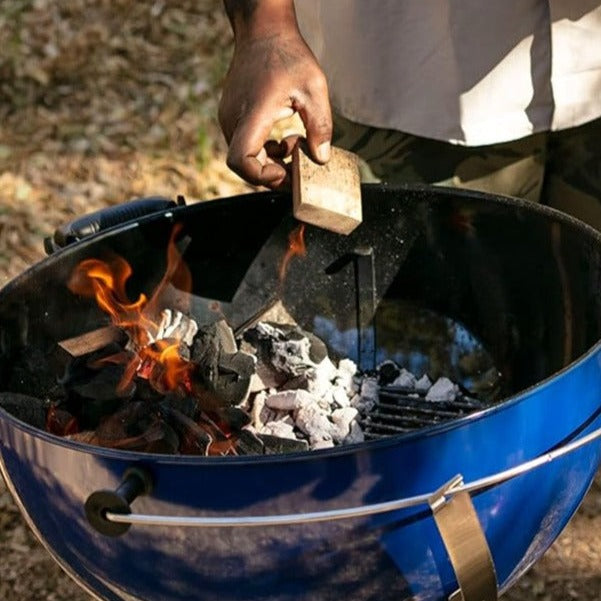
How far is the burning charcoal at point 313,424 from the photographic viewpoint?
1.68m

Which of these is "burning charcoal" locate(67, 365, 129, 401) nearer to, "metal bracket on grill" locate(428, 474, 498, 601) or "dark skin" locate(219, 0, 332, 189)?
"dark skin" locate(219, 0, 332, 189)

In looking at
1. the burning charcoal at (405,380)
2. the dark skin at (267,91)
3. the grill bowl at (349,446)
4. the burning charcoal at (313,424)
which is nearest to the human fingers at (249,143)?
the dark skin at (267,91)

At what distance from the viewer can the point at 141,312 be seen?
6.03 ft

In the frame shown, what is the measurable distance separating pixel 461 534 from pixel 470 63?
0.94 m

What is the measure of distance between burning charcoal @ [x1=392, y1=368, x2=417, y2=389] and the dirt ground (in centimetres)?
179

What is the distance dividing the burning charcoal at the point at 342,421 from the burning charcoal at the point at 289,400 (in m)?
0.05

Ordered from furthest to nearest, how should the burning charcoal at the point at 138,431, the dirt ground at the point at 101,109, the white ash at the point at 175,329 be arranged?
1. the dirt ground at the point at 101,109
2. the white ash at the point at 175,329
3. the burning charcoal at the point at 138,431

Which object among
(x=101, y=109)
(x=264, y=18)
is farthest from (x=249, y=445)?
(x=101, y=109)

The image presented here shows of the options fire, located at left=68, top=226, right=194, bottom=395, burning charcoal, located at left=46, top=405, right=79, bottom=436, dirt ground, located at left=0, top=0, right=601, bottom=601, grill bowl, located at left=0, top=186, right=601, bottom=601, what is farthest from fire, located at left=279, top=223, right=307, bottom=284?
→ dirt ground, located at left=0, top=0, right=601, bottom=601

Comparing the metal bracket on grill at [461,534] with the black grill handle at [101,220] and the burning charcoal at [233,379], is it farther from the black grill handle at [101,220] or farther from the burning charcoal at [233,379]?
the black grill handle at [101,220]

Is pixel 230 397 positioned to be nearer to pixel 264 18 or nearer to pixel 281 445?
pixel 281 445

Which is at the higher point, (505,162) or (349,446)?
(505,162)

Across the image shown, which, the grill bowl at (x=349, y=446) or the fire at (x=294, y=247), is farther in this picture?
the fire at (x=294, y=247)

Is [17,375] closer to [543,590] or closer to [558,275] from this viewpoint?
[558,275]
